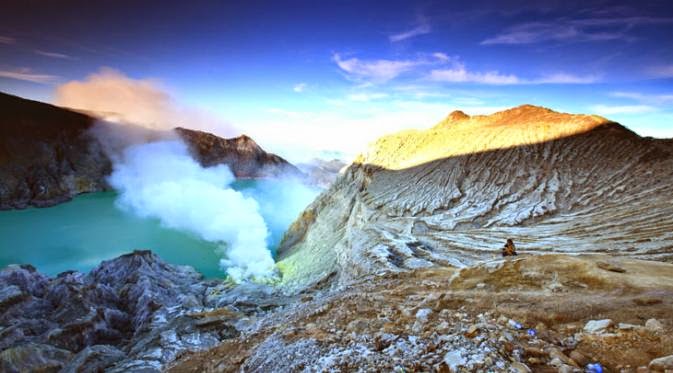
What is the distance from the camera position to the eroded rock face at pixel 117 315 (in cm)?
1088

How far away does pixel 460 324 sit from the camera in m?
4.15

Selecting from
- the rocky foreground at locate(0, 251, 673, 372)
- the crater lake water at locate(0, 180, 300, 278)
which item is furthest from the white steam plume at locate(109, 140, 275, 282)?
the rocky foreground at locate(0, 251, 673, 372)

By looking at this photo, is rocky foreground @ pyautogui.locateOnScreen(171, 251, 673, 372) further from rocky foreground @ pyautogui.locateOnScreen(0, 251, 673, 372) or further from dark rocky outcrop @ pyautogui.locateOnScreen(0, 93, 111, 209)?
dark rocky outcrop @ pyautogui.locateOnScreen(0, 93, 111, 209)

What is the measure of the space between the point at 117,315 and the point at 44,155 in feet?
186

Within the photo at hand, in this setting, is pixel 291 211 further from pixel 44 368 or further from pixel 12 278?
pixel 44 368

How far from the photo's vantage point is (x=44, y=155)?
55.2 m

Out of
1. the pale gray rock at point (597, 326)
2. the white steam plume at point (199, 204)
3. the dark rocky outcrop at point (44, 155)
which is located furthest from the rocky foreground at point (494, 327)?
the dark rocky outcrop at point (44, 155)

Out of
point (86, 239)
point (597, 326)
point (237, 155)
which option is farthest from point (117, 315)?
point (237, 155)

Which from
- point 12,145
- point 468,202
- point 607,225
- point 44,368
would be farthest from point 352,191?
point 12,145

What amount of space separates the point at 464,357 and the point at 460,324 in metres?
1.06

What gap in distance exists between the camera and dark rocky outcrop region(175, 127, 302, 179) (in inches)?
3364

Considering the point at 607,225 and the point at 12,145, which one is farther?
the point at 12,145

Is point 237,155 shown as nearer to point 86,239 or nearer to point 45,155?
point 45,155

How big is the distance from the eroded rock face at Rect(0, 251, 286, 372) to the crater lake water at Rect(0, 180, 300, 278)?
36.6 ft
